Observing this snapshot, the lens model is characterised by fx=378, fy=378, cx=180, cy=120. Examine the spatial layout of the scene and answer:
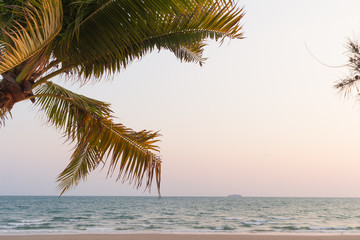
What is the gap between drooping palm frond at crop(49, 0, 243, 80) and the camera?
399 cm

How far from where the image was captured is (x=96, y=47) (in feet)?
14.2

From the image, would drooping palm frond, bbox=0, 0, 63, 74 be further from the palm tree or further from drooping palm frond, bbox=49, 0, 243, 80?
drooping palm frond, bbox=49, 0, 243, 80

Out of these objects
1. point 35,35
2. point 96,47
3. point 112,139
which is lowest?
point 112,139

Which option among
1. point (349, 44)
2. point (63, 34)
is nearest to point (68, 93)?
point (63, 34)

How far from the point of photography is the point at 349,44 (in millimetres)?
4352

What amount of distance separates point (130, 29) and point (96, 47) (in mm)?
455

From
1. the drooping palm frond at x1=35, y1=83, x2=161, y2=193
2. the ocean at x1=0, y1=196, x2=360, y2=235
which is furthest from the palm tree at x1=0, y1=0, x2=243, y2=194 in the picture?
the ocean at x1=0, y1=196, x2=360, y2=235

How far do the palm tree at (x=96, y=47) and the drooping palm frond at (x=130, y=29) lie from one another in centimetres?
1

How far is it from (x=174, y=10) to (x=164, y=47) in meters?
1.19

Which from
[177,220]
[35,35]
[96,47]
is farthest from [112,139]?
[177,220]

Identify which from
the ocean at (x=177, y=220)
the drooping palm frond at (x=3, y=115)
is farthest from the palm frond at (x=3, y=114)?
the ocean at (x=177, y=220)

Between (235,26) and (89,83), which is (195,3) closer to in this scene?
→ (235,26)

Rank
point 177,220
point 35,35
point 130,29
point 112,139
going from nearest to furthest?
1. point 35,35
2. point 130,29
3. point 112,139
4. point 177,220

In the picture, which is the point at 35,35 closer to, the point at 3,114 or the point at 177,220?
the point at 3,114
